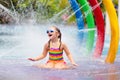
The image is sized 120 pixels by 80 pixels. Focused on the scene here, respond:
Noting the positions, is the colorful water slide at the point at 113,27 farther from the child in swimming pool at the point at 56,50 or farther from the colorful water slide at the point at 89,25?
the child in swimming pool at the point at 56,50

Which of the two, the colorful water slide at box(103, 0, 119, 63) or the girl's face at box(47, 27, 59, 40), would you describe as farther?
the colorful water slide at box(103, 0, 119, 63)

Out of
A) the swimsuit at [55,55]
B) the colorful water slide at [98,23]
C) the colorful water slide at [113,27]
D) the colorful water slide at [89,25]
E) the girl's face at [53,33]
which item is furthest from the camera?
the colorful water slide at [89,25]

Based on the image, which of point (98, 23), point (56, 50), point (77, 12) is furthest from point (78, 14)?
point (56, 50)

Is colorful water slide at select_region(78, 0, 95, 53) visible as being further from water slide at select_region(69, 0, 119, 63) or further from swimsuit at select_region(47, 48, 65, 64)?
swimsuit at select_region(47, 48, 65, 64)

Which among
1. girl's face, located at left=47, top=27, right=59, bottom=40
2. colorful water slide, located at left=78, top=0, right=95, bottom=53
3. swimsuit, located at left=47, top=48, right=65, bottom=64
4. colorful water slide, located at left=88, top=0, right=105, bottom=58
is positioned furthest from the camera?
colorful water slide, located at left=78, top=0, right=95, bottom=53

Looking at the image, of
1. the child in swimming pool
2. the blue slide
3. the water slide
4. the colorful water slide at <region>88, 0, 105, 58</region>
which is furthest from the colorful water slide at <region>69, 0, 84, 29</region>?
the child in swimming pool

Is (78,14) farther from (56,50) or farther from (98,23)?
(56,50)

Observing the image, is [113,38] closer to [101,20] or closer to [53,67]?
[101,20]

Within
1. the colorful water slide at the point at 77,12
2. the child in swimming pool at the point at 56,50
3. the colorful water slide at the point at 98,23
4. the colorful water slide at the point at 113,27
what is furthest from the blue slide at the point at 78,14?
the child in swimming pool at the point at 56,50

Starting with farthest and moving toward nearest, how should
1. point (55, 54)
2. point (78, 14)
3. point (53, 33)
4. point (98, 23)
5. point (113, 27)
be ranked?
point (78, 14), point (98, 23), point (113, 27), point (55, 54), point (53, 33)

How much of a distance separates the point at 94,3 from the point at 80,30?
130 centimetres

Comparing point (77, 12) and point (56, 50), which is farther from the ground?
point (77, 12)

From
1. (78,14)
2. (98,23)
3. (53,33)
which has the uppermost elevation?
(78,14)

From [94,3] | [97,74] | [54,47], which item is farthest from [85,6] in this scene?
[97,74]
